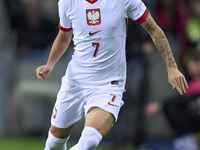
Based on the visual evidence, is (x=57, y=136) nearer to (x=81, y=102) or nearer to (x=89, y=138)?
(x=81, y=102)

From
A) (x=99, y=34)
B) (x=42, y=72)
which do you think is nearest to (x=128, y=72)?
(x=42, y=72)

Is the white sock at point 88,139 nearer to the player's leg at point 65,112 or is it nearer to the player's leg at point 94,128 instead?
the player's leg at point 94,128

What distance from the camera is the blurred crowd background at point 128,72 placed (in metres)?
7.12

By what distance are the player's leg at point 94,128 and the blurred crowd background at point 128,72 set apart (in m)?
2.87

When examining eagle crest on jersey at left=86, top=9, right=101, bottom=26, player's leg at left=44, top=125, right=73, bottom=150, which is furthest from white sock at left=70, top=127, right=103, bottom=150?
eagle crest on jersey at left=86, top=9, right=101, bottom=26

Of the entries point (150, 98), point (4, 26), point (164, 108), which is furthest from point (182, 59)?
point (4, 26)

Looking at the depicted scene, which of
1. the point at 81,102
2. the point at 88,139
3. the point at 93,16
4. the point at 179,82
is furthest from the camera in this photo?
the point at 81,102

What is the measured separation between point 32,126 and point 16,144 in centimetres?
65

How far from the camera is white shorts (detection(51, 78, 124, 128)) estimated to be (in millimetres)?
4031

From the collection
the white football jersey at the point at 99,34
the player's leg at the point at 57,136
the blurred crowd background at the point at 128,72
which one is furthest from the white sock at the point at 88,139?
the blurred crowd background at the point at 128,72

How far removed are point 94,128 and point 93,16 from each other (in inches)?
41.3

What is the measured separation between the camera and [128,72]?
23.5 ft

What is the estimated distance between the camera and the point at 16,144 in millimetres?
7898

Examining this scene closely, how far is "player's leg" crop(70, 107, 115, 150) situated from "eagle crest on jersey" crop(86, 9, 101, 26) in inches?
31.7
